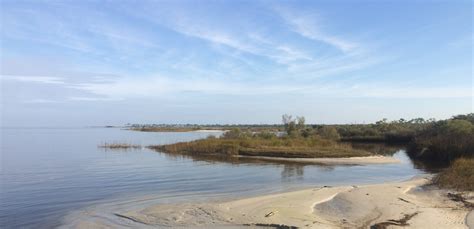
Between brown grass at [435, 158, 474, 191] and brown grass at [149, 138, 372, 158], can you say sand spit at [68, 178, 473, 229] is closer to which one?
brown grass at [435, 158, 474, 191]

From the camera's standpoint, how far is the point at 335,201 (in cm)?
1869

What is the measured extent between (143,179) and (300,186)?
992 centimetres

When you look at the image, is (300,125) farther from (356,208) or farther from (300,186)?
(356,208)

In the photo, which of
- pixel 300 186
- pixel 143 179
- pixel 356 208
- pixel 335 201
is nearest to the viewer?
pixel 356 208

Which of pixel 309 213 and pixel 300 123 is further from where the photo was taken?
pixel 300 123

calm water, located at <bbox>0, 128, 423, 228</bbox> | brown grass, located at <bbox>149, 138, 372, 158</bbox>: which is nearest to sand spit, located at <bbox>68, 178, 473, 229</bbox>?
calm water, located at <bbox>0, 128, 423, 228</bbox>

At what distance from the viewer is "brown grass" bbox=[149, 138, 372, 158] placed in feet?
156

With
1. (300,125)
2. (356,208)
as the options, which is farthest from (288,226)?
(300,125)

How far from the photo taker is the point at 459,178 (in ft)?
72.7

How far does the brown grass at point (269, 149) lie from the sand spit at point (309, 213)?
27.2 metres

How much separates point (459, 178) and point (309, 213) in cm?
1047

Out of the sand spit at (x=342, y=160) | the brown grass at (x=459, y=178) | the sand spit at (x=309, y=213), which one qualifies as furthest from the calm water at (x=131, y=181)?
the brown grass at (x=459, y=178)

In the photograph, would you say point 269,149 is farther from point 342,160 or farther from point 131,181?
point 131,181

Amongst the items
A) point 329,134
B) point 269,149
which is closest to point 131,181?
point 269,149
